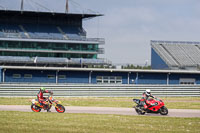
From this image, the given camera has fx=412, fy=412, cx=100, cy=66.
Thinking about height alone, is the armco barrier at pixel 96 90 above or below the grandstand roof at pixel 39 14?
below

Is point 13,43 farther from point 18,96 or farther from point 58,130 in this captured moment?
point 58,130

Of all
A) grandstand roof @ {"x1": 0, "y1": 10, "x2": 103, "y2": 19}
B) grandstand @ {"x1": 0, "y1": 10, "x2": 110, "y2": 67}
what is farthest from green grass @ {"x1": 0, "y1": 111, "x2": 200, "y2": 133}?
grandstand roof @ {"x1": 0, "y1": 10, "x2": 103, "y2": 19}

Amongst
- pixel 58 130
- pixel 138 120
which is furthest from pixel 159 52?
pixel 58 130

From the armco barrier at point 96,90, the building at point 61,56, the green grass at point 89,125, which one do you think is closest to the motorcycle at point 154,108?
the green grass at point 89,125

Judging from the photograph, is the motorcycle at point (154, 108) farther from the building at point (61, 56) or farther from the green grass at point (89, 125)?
the building at point (61, 56)

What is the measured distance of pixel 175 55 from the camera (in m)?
62.5

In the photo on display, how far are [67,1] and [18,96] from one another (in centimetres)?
2774

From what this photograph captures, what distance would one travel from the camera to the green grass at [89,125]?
14.8 metres

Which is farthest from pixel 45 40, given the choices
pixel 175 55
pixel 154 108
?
pixel 154 108

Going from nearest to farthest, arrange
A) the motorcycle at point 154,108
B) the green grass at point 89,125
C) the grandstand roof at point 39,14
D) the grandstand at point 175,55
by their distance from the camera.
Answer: the green grass at point 89,125 → the motorcycle at point 154,108 → the grandstand roof at point 39,14 → the grandstand at point 175,55

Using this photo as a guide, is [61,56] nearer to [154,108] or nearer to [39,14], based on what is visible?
[39,14]

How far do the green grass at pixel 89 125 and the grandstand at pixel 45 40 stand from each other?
35.0 meters

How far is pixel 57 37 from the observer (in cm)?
5716

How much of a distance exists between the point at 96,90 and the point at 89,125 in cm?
2359
